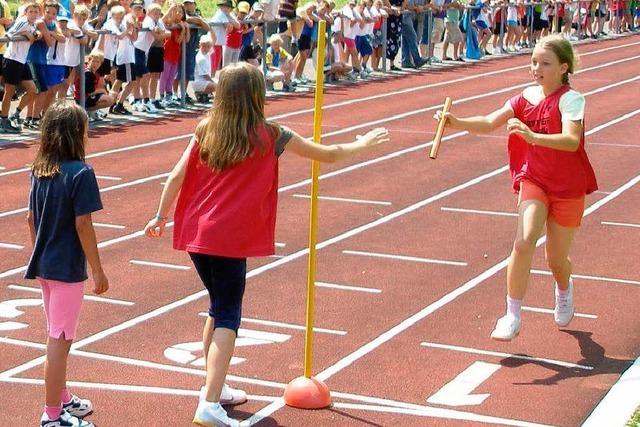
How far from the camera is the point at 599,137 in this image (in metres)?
20.7

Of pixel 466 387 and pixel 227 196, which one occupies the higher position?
pixel 227 196

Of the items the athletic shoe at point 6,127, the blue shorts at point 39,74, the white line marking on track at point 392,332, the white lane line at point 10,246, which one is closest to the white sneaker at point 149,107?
the blue shorts at point 39,74

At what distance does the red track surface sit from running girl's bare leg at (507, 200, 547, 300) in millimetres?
452

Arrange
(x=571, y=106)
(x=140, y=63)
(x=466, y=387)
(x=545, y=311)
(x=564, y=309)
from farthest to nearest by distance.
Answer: (x=140, y=63), (x=545, y=311), (x=564, y=309), (x=571, y=106), (x=466, y=387)

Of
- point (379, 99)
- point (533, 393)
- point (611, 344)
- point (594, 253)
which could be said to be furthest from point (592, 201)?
point (379, 99)

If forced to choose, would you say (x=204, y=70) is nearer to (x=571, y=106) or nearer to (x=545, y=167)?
(x=545, y=167)

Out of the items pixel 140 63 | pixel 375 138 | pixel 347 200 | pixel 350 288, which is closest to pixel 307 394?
pixel 375 138

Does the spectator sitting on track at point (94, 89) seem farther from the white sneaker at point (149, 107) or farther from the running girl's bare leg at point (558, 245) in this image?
the running girl's bare leg at point (558, 245)

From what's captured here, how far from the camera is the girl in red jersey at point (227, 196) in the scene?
687cm

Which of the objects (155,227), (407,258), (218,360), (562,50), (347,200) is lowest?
(347,200)

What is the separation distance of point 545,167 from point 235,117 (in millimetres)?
2647

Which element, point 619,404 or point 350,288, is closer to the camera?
point 619,404

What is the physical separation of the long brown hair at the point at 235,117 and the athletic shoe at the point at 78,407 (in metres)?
1.48

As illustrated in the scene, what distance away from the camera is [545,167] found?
8.71 meters
